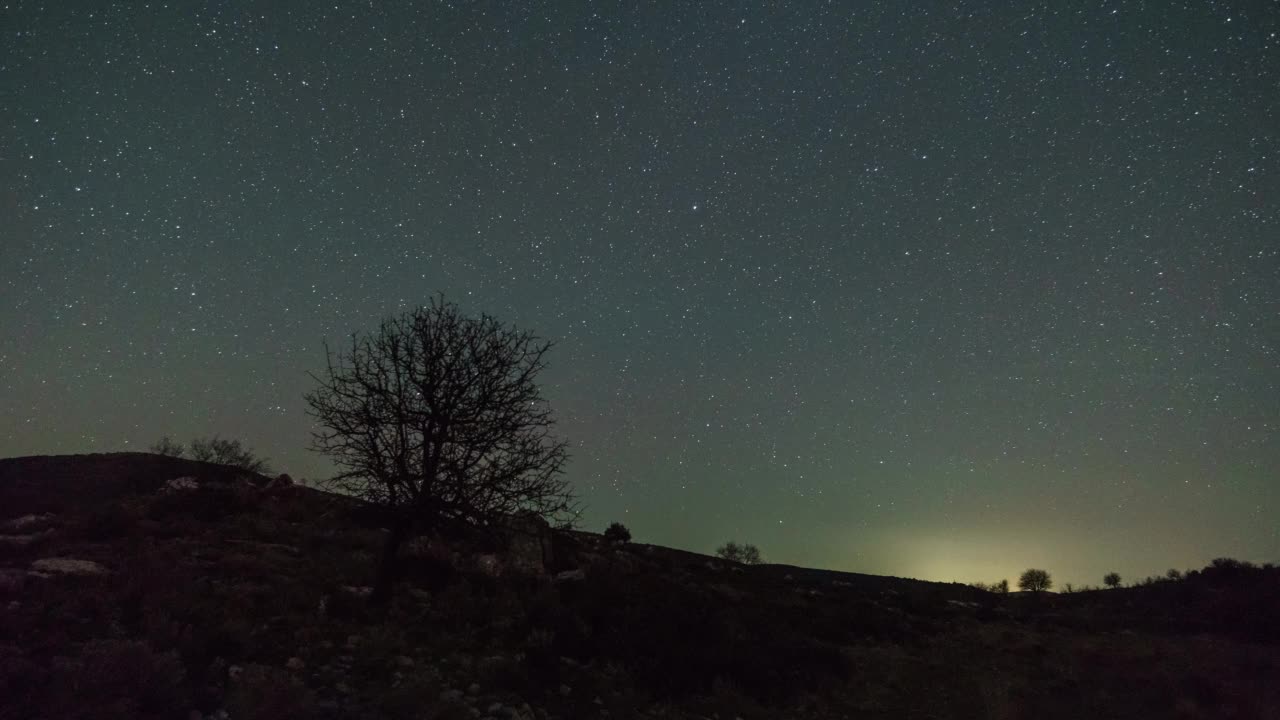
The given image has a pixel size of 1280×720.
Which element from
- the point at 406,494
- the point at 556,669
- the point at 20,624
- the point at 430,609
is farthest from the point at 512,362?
the point at 20,624

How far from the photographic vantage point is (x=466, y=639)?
12773 millimetres

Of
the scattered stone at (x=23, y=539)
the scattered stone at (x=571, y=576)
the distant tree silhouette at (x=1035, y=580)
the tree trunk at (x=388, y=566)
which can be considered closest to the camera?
the tree trunk at (x=388, y=566)

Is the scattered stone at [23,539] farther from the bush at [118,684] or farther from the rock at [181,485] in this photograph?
the bush at [118,684]

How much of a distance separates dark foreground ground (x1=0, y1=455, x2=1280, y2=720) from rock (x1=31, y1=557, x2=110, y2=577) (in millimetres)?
67

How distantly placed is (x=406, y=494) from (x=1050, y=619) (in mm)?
32380

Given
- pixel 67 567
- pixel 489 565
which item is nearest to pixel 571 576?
pixel 489 565

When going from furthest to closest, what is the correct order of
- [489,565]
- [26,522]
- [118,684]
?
[489,565]
[26,522]
[118,684]

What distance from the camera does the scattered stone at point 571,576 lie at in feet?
63.9

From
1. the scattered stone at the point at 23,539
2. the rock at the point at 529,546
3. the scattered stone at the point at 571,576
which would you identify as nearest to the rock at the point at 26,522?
the scattered stone at the point at 23,539

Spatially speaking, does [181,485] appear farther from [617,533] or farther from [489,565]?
[617,533]

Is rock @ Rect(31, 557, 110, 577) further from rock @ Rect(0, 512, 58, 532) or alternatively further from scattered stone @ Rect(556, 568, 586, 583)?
scattered stone @ Rect(556, 568, 586, 583)

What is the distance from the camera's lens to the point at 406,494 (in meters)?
14.1

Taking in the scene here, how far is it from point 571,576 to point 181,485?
1805cm

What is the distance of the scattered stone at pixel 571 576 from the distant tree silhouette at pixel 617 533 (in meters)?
17.2
